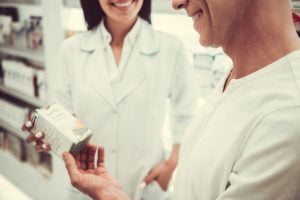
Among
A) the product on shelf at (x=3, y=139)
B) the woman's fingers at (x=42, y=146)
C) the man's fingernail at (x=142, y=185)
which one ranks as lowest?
the product on shelf at (x=3, y=139)

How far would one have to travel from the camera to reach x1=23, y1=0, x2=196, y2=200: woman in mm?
1583

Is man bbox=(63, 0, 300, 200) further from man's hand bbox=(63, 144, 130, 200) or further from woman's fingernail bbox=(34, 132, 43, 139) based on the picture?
woman's fingernail bbox=(34, 132, 43, 139)

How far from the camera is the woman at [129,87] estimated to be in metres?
1.58

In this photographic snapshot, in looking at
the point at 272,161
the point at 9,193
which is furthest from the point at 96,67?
the point at 272,161

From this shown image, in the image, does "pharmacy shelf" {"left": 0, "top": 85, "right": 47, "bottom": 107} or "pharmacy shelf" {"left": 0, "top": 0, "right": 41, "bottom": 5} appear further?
"pharmacy shelf" {"left": 0, "top": 0, "right": 41, "bottom": 5}

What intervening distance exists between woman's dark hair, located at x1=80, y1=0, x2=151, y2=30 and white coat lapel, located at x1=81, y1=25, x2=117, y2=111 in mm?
48

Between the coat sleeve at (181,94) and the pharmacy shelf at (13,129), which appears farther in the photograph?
the pharmacy shelf at (13,129)

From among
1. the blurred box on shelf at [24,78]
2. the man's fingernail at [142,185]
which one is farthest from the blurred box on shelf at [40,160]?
the man's fingernail at [142,185]

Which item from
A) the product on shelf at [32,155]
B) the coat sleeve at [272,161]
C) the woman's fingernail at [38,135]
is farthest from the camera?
the product on shelf at [32,155]

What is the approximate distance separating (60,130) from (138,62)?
0.57m

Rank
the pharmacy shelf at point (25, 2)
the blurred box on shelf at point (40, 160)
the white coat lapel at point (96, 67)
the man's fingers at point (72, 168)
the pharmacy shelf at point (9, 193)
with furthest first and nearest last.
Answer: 1. the blurred box on shelf at point (40, 160)
2. the pharmacy shelf at point (25, 2)
3. the white coat lapel at point (96, 67)
4. the man's fingers at point (72, 168)
5. the pharmacy shelf at point (9, 193)

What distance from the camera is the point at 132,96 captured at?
157 centimetres

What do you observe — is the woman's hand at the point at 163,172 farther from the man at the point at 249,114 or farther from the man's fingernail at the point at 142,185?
the man at the point at 249,114

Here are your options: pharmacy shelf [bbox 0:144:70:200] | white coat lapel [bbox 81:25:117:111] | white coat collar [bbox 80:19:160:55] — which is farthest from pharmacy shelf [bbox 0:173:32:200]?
pharmacy shelf [bbox 0:144:70:200]
